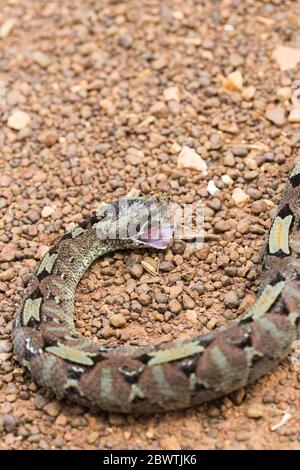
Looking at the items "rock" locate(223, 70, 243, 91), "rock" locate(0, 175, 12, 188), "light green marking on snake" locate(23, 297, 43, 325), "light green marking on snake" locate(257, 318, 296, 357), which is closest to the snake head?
"light green marking on snake" locate(23, 297, 43, 325)

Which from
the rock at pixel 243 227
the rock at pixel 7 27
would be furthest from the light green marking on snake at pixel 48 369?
the rock at pixel 7 27

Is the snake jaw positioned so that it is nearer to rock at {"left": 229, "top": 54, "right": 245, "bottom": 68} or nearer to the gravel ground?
the gravel ground

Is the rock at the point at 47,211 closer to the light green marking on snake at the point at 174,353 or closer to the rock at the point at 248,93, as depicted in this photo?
the light green marking on snake at the point at 174,353

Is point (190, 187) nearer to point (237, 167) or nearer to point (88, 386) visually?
point (237, 167)

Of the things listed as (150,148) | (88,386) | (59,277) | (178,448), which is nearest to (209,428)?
(178,448)

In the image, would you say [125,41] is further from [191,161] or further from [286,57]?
[191,161]
